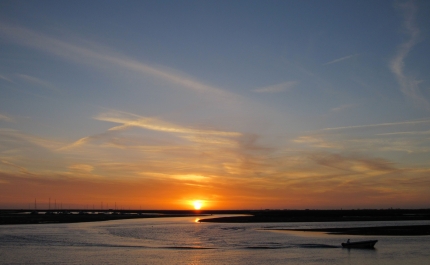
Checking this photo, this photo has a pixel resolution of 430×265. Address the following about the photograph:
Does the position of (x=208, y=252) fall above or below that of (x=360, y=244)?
above

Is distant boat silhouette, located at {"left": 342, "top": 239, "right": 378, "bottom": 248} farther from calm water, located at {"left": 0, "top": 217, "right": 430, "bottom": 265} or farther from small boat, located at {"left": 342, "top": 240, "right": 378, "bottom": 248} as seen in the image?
calm water, located at {"left": 0, "top": 217, "right": 430, "bottom": 265}

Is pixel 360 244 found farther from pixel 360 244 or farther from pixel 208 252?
pixel 208 252

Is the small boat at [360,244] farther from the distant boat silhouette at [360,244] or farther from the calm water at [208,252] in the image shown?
the calm water at [208,252]

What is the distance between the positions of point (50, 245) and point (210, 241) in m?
21.3

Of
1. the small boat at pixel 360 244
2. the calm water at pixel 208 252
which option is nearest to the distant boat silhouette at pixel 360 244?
the small boat at pixel 360 244

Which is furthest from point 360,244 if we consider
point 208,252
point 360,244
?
point 208,252

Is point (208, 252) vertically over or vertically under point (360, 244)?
over

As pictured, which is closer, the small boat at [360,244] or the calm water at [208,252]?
the calm water at [208,252]

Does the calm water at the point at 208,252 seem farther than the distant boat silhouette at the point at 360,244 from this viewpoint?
No

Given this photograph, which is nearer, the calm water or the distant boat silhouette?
the calm water

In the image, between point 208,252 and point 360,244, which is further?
point 360,244

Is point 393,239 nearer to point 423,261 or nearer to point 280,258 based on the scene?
point 423,261

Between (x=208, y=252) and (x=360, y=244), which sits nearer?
(x=208, y=252)

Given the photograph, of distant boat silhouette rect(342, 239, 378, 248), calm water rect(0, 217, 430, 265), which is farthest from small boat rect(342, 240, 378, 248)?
calm water rect(0, 217, 430, 265)
